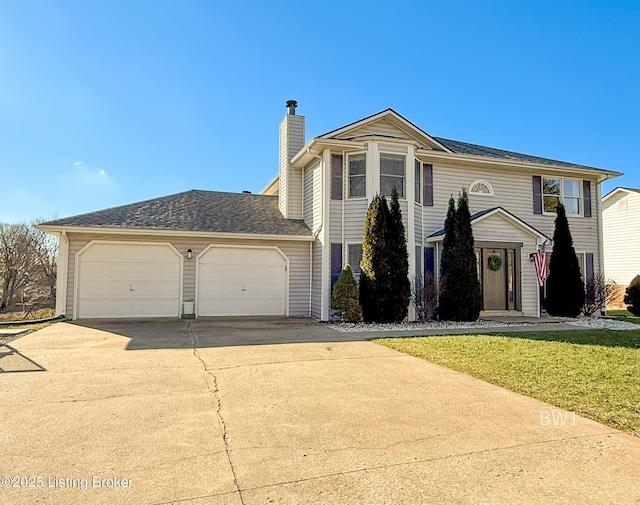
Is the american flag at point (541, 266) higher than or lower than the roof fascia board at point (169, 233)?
lower

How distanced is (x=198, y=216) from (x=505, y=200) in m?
10.4

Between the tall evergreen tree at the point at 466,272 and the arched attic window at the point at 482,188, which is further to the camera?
the arched attic window at the point at 482,188

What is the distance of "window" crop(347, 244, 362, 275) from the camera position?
12.3 m

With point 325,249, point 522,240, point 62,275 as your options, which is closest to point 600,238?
point 522,240

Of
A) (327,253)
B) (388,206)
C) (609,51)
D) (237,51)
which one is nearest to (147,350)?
(327,253)

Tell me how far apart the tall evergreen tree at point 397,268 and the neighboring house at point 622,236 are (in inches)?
564

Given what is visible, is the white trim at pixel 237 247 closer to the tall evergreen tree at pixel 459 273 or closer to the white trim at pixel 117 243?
the white trim at pixel 117 243

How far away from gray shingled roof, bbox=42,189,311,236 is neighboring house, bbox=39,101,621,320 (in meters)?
0.06

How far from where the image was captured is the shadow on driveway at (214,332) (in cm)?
788

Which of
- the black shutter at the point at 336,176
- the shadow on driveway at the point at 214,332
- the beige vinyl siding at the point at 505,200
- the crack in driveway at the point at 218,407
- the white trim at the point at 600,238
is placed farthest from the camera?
the white trim at the point at 600,238

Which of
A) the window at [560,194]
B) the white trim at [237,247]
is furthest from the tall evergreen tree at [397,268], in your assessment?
the window at [560,194]

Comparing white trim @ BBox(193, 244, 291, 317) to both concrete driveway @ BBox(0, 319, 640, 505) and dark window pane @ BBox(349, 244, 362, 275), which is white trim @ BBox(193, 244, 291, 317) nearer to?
dark window pane @ BBox(349, 244, 362, 275)

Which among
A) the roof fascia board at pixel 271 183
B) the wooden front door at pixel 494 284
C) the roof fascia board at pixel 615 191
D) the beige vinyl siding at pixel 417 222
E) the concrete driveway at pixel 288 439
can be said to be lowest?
the concrete driveway at pixel 288 439

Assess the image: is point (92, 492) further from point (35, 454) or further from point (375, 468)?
point (375, 468)
